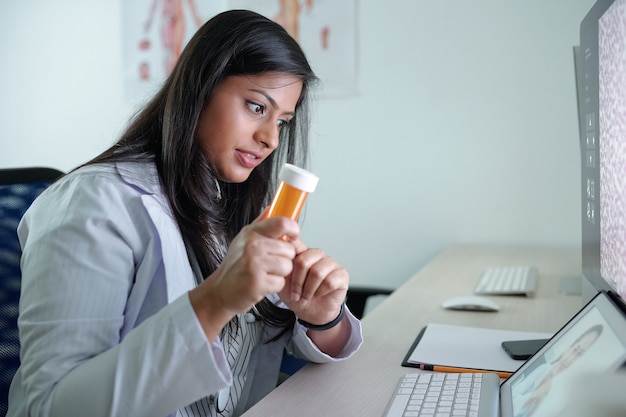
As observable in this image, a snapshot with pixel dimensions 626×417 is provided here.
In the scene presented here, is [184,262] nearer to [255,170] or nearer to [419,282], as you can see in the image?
[255,170]

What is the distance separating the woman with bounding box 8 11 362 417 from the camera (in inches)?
24.8

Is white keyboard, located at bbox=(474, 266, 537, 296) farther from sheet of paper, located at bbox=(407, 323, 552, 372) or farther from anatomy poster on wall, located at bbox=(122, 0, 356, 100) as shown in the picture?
anatomy poster on wall, located at bbox=(122, 0, 356, 100)

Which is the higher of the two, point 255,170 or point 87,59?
point 87,59

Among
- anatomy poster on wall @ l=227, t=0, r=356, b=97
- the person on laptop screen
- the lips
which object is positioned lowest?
the person on laptop screen

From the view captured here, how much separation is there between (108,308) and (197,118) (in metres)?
0.33

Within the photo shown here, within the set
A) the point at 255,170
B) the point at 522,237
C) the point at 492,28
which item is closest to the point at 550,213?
the point at 522,237

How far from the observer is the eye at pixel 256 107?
96cm

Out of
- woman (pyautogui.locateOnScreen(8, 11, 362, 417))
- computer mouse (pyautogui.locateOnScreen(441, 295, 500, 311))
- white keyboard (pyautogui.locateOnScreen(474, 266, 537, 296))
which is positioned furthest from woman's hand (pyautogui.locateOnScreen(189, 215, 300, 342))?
white keyboard (pyautogui.locateOnScreen(474, 266, 537, 296))

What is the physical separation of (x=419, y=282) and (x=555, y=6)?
98 cm

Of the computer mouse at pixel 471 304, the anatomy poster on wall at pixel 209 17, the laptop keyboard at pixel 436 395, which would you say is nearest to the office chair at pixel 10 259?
the laptop keyboard at pixel 436 395

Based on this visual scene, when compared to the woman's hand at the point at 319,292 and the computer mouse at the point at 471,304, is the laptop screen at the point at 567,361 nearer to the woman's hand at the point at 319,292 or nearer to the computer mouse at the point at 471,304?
the woman's hand at the point at 319,292

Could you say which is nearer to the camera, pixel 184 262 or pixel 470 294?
pixel 184 262

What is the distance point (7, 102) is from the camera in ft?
8.79

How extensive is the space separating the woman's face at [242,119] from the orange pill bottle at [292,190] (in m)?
0.34
